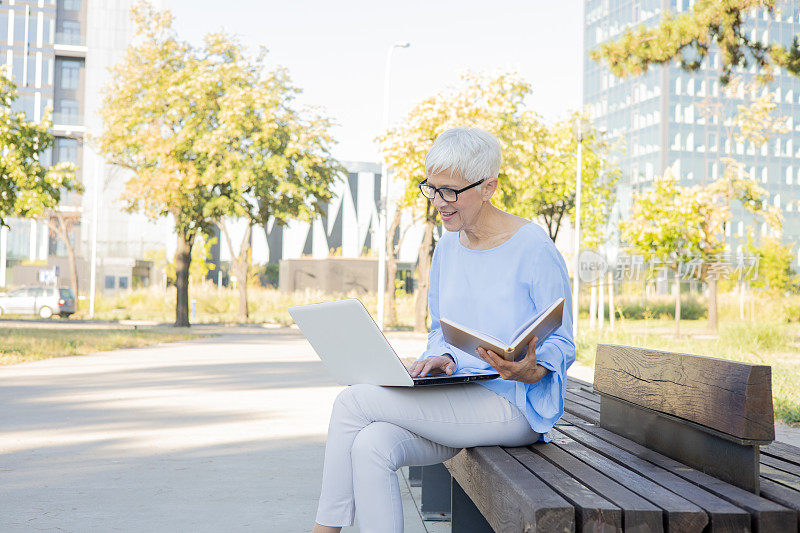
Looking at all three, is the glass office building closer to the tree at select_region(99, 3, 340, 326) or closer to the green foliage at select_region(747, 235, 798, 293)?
the green foliage at select_region(747, 235, 798, 293)

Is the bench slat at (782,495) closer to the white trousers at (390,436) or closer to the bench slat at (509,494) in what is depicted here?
the bench slat at (509,494)

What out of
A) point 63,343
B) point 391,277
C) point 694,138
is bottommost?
point 63,343

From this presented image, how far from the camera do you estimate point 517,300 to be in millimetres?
2949

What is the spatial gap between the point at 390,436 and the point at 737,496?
103 cm

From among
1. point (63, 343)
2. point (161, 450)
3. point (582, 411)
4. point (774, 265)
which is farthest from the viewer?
point (774, 265)

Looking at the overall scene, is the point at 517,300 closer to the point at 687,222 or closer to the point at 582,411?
the point at 582,411

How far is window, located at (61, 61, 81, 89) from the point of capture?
59000 mm

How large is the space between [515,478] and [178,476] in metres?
3.31

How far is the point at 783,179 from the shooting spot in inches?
2795

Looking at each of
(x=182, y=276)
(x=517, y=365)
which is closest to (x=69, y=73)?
(x=182, y=276)

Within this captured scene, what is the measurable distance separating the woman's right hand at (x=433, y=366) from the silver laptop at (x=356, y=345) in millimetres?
174

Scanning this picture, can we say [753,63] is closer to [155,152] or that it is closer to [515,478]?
[515,478]

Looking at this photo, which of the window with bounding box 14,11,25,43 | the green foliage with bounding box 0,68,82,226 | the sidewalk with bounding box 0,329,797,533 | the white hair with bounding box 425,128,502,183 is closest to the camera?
the white hair with bounding box 425,128,502,183

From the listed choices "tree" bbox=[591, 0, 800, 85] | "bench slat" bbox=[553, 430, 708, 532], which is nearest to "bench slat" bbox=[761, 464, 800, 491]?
"bench slat" bbox=[553, 430, 708, 532]
